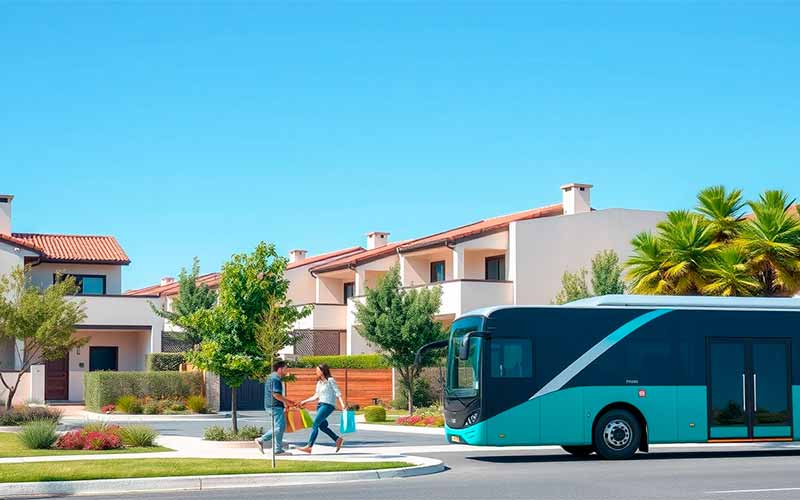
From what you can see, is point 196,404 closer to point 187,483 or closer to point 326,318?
point 326,318

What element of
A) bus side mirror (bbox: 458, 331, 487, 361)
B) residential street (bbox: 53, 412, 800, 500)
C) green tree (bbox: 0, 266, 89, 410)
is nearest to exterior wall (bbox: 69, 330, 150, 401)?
green tree (bbox: 0, 266, 89, 410)

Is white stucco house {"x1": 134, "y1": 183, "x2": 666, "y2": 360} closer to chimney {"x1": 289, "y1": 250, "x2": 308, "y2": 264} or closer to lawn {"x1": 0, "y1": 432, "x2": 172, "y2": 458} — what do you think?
chimney {"x1": 289, "y1": 250, "x2": 308, "y2": 264}

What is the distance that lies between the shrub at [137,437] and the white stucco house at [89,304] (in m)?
24.2

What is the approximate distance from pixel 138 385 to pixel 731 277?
23.6 meters

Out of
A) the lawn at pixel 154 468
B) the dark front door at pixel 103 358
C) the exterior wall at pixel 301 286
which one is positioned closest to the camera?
the lawn at pixel 154 468

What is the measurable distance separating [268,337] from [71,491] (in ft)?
27.4

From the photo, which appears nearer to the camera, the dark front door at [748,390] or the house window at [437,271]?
the dark front door at [748,390]

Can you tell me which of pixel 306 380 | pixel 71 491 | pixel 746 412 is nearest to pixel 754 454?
pixel 746 412

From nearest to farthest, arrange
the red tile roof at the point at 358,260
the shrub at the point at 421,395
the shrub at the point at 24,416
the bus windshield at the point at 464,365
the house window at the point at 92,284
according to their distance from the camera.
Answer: the bus windshield at the point at 464,365 → the shrub at the point at 24,416 → the shrub at the point at 421,395 → the house window at the point at 92,284 → the red tile roof at the point at 358,260

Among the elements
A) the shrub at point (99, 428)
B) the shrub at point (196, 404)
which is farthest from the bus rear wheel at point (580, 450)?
the shrub at point (196, 404)

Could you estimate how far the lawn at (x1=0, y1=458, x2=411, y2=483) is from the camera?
18.6m

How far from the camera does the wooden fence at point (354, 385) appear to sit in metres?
47.0

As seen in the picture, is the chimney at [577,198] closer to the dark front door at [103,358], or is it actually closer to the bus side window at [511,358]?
the dark front door at [103,358]

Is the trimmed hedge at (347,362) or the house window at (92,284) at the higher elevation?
the house window at (92,284)
